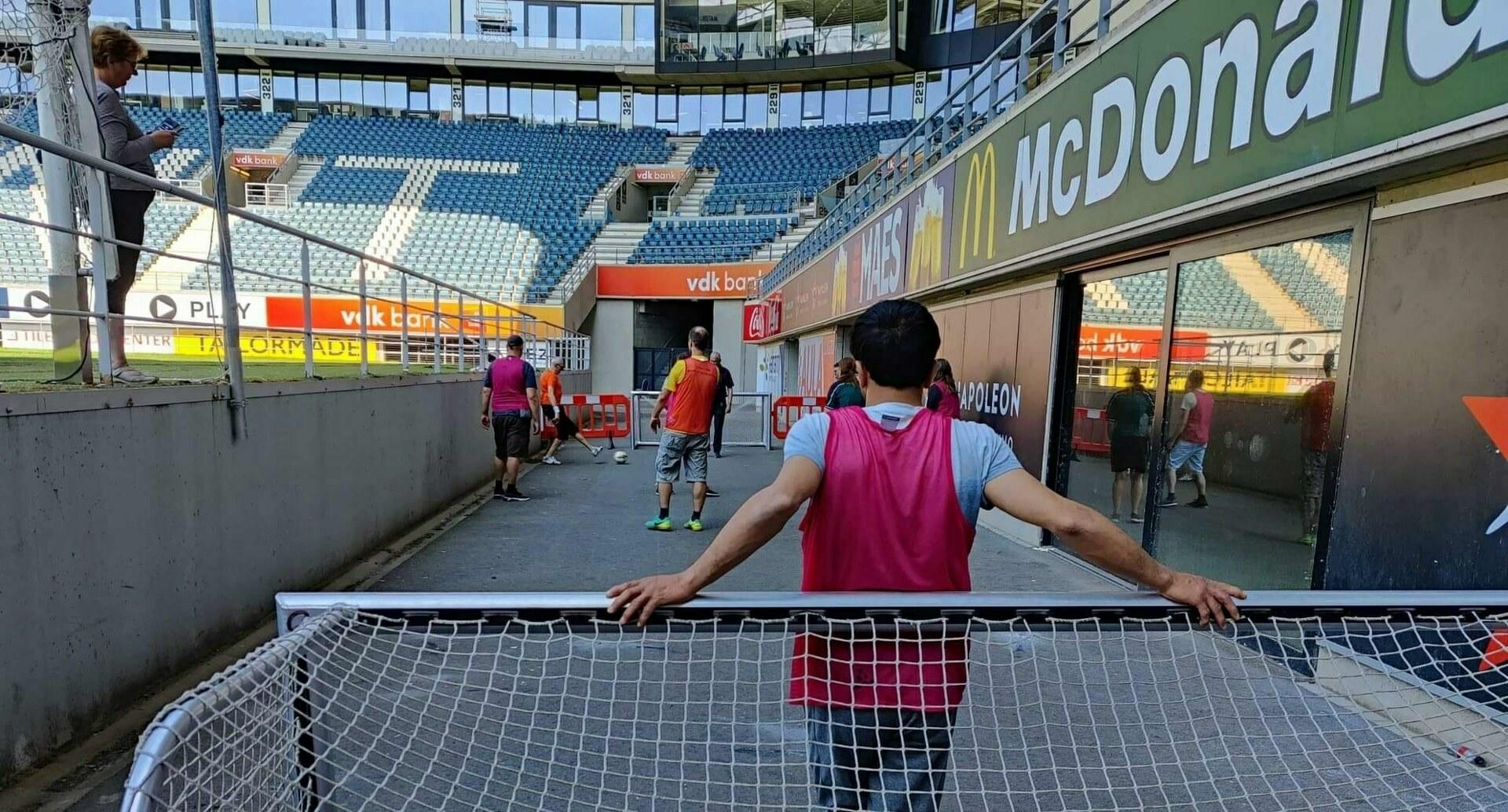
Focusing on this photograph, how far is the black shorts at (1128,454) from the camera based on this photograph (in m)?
6.18

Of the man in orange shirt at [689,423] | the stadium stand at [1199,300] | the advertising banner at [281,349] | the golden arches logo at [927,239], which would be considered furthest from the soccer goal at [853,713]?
the advertising banner at [281,349]

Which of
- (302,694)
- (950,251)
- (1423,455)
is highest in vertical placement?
(950,251)

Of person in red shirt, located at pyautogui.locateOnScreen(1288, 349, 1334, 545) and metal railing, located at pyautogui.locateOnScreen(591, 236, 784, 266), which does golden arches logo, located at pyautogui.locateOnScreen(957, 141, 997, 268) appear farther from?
metal railing, located at pyautogui.locateOnScreen(591, 236, 784, 266)

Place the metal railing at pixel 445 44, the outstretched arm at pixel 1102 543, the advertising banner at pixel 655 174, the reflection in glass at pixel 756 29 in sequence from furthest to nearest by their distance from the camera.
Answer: the metal railing at pixel 445 44, the advertising banner at pixel 655 174, the reflection in glass at pixel 756 29, the outstretched arm at pixel 1102 543

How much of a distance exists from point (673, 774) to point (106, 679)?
2.73m

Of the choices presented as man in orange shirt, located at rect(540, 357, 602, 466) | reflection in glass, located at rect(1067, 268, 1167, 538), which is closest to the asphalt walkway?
reflection in glass, located at rect(1067, 268, 1167, 538)

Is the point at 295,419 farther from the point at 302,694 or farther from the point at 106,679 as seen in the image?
the point at 302,694

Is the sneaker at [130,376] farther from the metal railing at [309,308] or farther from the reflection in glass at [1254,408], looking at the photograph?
the reflection in glass at [1254,408]

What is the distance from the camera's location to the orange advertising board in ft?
100

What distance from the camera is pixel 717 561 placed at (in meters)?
1.76

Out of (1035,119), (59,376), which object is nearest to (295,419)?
(59,376)

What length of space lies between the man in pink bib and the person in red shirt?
3121 mm

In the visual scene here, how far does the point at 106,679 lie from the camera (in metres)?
3.57

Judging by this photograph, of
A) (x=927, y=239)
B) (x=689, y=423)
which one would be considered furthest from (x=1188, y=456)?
(x=927, y=239)
